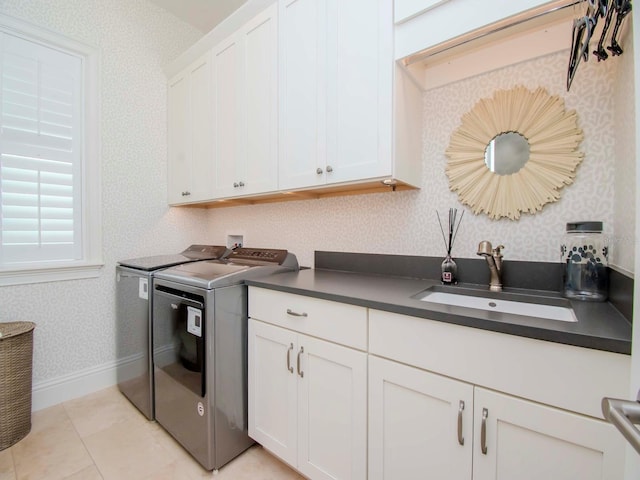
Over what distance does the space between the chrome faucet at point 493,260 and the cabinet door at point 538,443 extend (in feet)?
1.80

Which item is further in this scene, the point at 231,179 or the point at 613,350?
the point at 231,179

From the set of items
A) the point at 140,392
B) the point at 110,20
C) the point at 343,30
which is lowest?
the point at 140,392

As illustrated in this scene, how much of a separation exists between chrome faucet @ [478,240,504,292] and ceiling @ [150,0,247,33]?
2.56 meters

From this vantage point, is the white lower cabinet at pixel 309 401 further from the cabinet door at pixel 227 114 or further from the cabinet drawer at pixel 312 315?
the cabinet door at pixel 227 114

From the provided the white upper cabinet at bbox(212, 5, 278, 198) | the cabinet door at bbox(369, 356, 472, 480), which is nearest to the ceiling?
the white upper cabinet at bbox(212, 5, 278, 198)

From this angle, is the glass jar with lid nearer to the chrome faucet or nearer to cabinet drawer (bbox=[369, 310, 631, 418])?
the chrome faucet

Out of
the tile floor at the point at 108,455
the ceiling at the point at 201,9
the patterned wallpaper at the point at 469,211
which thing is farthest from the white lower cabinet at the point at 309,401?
the ceiling at the point at 201,9

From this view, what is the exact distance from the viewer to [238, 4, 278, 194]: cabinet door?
1.67 m

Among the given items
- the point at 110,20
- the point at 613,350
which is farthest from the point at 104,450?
the point at 110,20

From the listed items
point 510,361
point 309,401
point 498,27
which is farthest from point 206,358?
point 498,27

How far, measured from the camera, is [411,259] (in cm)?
153

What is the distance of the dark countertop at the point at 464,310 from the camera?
2.29 ft

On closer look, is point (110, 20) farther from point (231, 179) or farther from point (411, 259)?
point (411, 259)

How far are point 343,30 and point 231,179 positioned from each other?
1.08 meters
